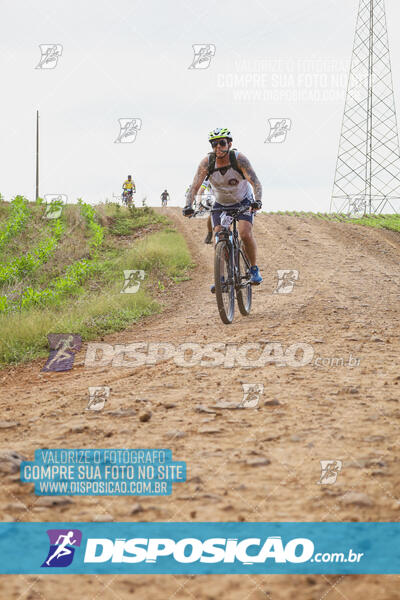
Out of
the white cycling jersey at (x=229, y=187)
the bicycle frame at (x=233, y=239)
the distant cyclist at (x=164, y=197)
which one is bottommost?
the bicycle frame at (x=233, y=239)

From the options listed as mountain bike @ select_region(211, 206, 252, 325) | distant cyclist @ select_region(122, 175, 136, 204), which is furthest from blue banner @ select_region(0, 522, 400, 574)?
distant cyclist @ select_region(122, 175, 136, 204)

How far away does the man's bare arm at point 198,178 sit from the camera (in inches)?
318

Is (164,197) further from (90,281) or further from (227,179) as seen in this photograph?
(227,179)

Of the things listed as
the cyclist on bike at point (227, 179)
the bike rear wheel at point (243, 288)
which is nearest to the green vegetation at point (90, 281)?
the bike rear wheel at point (243, 288)

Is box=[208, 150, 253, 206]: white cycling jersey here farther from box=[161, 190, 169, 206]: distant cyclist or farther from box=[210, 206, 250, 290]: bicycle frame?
box=[161, 190, 169, 206]: distant cyclist

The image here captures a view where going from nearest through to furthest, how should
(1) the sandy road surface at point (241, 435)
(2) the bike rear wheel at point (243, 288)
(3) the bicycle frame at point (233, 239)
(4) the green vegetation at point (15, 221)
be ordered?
1. (1) the sandy road surface at point (241, 435)
2. (3) the bicycle frame at point (233, 239)
3. (2) the bike rear wheel at point (243, 288)
4. (4) the green vegetation at point (15, 221)

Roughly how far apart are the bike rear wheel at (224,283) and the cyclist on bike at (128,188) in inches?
Result: 796

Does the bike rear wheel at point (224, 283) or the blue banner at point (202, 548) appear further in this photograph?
the bike rear wheel at point (224, 283)

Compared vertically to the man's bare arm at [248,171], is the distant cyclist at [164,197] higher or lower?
higher

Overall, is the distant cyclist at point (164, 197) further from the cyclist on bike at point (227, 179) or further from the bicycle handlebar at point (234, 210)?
the bicycle handlebar at point (234, 210)

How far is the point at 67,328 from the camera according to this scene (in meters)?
8.88

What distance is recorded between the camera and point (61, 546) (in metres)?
2.70

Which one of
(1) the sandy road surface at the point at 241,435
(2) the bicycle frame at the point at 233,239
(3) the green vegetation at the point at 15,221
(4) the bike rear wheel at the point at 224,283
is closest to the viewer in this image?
(1) the sandy road surface at the point at 241,435

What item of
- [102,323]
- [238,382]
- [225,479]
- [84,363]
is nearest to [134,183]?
[102,323]
